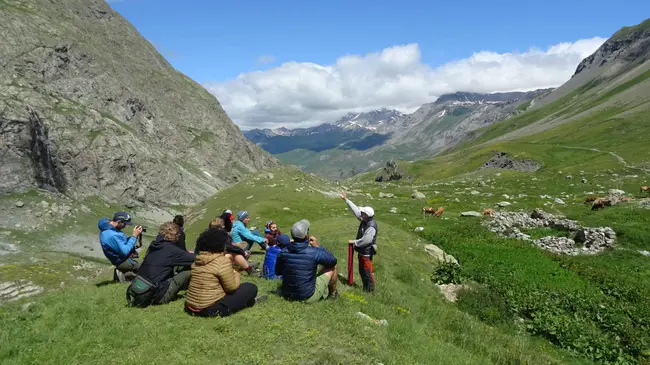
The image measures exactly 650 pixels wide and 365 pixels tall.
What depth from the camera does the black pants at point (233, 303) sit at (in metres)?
12.1

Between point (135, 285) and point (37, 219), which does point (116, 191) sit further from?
point (135, 285)

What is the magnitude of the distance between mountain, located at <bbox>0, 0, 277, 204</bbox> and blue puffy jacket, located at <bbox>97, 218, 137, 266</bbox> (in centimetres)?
10152

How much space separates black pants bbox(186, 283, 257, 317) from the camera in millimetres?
12109

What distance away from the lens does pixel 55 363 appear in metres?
9.09

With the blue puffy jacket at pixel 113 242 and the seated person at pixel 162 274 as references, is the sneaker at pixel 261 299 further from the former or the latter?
the blue puffy jacket at pixel 113 242

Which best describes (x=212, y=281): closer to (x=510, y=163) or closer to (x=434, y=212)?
(x=434, y=212)

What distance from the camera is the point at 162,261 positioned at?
533 inches

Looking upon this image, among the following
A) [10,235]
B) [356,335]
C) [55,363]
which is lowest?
[10,235]

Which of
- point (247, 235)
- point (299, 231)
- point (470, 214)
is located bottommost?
point (470, 214)

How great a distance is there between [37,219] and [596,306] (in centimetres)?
10167

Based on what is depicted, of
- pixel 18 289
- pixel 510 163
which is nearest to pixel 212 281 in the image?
pixel 18 289

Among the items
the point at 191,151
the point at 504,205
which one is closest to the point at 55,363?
the point at 504,205

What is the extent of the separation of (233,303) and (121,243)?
7148 millimetres

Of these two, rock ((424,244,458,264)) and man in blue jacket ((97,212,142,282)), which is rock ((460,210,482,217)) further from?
man in blue jacket ((97,212,142,282))
